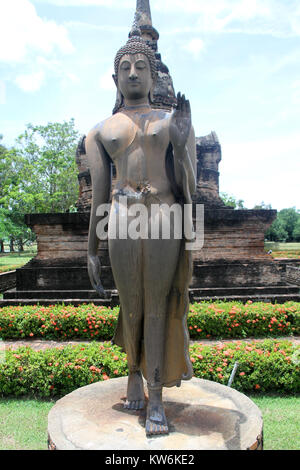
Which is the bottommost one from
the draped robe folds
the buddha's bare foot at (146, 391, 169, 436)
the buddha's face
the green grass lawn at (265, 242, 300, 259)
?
the green grass lawn at (265, 242, 300, 259)

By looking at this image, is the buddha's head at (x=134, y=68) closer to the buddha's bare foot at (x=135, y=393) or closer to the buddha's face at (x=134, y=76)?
the buddha's face at (x=134, y=76)

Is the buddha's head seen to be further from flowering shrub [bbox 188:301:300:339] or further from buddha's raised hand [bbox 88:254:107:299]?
flowering shrub [bbox 188:301:300:339]

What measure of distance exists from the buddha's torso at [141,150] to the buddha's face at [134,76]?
16 cm

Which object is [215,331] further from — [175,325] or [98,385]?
[175,325]

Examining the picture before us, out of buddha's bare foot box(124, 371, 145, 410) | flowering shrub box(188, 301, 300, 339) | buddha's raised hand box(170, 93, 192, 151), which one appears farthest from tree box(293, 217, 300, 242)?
buddha's raised hand box(170, 93, 192, 151)

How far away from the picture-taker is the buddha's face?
8.79 ft

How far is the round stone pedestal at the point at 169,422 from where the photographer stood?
2.39 m

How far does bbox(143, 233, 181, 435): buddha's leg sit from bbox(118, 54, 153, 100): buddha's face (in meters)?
1.13

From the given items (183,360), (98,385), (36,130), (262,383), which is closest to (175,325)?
(183,360)

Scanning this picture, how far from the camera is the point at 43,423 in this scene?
A: 12.6 feet

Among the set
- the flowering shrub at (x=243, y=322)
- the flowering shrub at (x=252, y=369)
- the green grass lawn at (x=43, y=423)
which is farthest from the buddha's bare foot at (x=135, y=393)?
the flowering shrub at (x=243, y=322)

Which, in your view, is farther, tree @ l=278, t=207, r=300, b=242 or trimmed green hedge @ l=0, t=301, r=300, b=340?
tree @ l=278, t=207, r=300, b=242

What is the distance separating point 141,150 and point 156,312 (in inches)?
45.9

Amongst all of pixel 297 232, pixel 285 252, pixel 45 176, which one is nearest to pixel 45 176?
pixel 45 176
